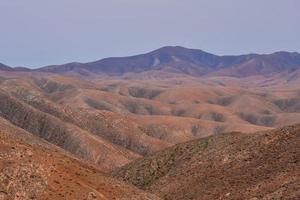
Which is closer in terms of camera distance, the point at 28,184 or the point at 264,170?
the point at 28,184

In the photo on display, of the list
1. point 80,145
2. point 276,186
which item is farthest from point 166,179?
point 80,145

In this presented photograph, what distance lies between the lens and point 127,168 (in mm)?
99688

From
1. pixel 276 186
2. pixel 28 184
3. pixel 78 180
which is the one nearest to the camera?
pixel 28 184

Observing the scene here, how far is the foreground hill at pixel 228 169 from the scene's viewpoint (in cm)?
6769

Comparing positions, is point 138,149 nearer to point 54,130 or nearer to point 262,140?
point 54,130

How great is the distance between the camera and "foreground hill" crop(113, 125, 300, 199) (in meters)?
67.7

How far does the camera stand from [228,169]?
7838cm

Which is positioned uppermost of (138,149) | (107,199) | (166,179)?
(107,199)

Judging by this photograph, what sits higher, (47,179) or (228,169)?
(47,179)

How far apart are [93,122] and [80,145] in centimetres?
3080

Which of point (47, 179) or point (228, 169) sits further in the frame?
point (228, 169)

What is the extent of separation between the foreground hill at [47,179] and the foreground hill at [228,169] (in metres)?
14.3

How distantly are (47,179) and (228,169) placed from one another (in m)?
32.8

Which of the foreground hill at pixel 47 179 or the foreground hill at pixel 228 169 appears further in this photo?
the foreground hill at pixel 228 169
